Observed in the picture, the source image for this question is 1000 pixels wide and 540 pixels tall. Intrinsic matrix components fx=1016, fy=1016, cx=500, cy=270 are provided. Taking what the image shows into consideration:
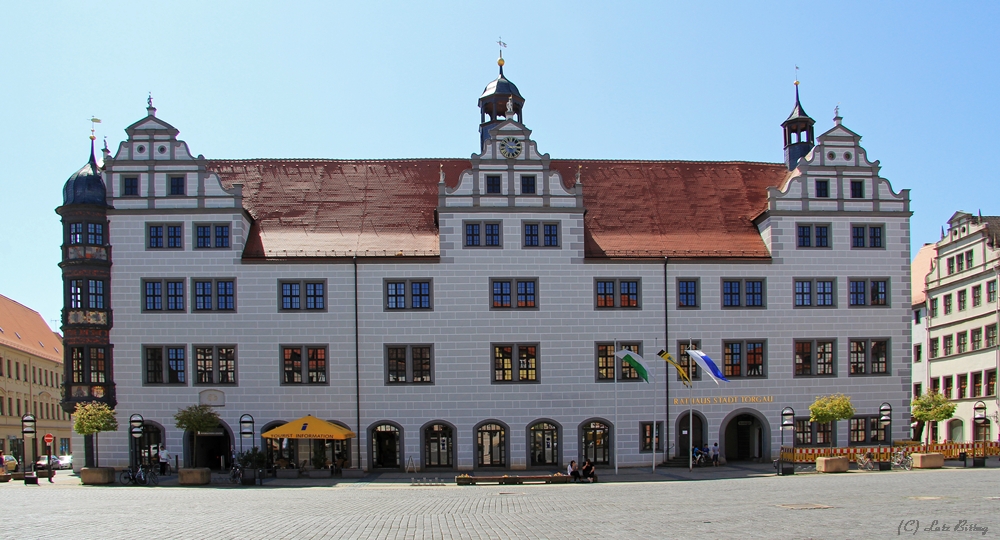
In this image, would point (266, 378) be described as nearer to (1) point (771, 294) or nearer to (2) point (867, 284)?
(1) point (771, 294)

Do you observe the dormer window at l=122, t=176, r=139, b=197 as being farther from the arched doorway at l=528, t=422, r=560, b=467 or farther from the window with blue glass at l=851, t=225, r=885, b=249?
the window with blue glass at l=851, t=225, r=885, b=249

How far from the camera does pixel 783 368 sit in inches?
1864

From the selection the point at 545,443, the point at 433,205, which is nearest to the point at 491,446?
the point at 545,443

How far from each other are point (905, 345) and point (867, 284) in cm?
335

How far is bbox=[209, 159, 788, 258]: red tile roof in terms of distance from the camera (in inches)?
1861

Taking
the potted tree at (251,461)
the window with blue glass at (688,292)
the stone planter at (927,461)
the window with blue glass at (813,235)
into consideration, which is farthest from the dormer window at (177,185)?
the stone planter at (927,461)

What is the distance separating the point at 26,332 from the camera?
85.2 metres

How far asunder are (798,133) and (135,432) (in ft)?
118

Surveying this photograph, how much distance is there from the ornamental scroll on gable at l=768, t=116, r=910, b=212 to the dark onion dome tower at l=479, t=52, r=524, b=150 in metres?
14.5

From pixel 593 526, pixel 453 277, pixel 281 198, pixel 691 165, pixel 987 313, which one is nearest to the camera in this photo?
pixel 593 526

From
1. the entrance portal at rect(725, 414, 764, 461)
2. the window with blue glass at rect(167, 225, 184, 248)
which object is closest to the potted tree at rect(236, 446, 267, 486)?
the window with blue glass at rect(167, 225, 184, 248)

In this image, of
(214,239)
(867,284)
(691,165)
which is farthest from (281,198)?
(867,284)

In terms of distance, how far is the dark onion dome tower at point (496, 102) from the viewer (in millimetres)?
54312

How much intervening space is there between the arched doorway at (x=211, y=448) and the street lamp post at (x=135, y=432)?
82.9 inches
